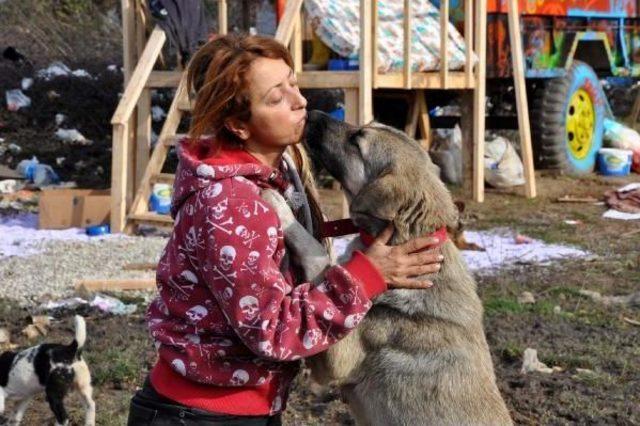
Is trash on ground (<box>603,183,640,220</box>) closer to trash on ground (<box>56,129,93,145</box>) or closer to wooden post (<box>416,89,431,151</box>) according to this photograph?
wooden post (<box>416,89,431,151</box>)

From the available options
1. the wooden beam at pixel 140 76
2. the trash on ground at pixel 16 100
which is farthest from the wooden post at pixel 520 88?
the trash on ground at pixel 16 100

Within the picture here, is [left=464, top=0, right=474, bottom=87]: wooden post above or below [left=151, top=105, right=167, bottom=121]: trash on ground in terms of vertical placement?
above

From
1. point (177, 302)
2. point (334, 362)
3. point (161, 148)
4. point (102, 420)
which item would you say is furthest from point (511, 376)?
point (161, 148)

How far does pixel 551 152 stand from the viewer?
1223 cm

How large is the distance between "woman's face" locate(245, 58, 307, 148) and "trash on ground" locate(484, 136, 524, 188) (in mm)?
9061

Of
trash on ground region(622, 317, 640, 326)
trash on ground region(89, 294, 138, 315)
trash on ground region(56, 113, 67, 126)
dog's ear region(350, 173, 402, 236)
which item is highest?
trash on ground region(56, 113, 67, 126)

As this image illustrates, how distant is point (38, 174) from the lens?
37.9 ft

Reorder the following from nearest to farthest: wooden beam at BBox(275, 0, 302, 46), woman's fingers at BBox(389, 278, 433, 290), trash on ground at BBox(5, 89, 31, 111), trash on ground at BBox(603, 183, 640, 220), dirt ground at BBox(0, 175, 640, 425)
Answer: woman's fingers at BBox(389, 278, 433, 290) → dirt ground at BBox(0, 175, 640, 425) → wooden beam at BBox(275, 0, 302, 46) → trash on ground at BBox(603, 183, 640, 220) → trash on ground at BBox(5, 89, 31, 111)

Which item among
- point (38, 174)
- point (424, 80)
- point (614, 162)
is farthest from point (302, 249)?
point (614, 162)

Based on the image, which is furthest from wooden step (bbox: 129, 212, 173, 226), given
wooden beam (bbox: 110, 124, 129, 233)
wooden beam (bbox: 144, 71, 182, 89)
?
wooden beam (bbox: 144, 71, 182, 89)

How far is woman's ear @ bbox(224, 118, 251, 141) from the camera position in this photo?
2721mm

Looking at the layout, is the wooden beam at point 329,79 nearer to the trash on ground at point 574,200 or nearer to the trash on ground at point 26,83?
the trash on ground at point 574,200

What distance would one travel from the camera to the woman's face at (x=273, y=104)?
8.92 ft

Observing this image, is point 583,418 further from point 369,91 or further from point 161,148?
point 161,148
